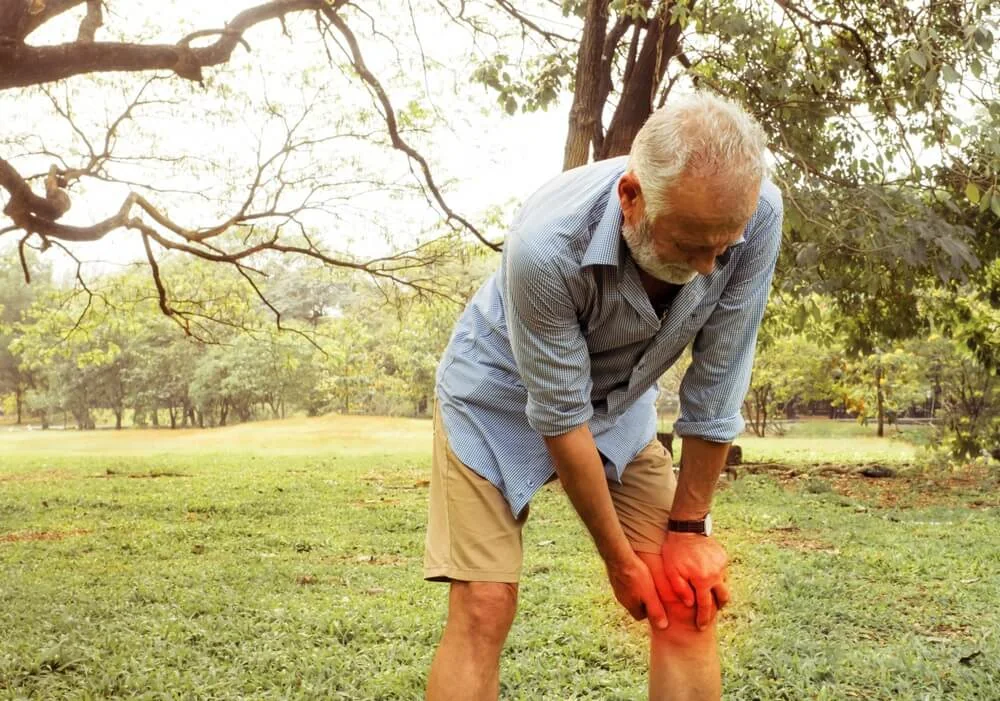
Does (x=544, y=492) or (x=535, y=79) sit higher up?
(x=535, y=79)

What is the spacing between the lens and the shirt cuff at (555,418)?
6.70ft

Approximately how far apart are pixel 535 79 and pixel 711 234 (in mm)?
7935

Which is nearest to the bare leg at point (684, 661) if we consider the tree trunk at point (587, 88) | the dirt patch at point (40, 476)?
the tree trunk at point (587, 88)

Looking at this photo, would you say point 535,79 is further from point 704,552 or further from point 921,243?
point 704,552

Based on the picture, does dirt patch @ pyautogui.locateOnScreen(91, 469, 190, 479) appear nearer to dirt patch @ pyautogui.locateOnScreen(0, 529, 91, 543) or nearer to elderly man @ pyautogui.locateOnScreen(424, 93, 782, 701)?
dirt patch @ pyautogui.locateOnScreen(0, 529, 91, 543)

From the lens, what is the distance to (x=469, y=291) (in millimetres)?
12867

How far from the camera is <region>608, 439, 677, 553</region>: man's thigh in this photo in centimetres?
238

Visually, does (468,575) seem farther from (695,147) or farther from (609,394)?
(695,147)

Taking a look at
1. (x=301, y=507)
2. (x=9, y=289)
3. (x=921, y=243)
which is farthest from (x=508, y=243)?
(x=9, y=289)

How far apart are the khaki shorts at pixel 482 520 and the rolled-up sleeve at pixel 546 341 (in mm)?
260

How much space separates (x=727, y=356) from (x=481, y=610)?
786 millimetres

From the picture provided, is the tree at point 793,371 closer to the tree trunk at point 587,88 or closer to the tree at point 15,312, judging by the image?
the tree trunk at point 587,88

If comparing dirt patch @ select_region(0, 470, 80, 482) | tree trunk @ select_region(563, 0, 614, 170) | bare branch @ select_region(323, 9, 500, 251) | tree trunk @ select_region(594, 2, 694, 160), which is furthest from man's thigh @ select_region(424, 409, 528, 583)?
dirt patch @ select_region(0, 470, 80, 482)

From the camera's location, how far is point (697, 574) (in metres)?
2.24
